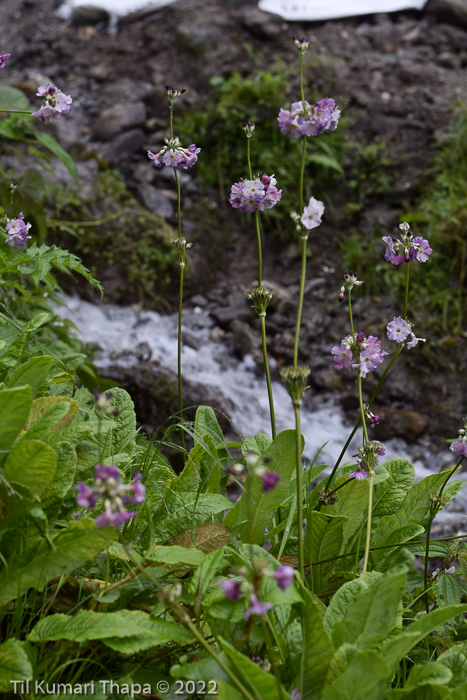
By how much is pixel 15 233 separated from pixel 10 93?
4.93 ft

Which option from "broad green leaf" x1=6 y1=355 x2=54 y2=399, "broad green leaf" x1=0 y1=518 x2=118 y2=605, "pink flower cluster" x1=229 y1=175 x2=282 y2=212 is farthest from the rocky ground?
"broad green leaf" x1=0 y1=518 x2=118 y2=605

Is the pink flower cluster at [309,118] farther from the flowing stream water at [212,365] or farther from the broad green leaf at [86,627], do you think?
the flowing stream water at [212,365]

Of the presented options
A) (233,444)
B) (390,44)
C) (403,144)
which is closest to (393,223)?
(403,144)

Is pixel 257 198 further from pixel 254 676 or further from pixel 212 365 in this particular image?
pixel 212 365

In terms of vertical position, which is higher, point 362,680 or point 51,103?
point 51,103

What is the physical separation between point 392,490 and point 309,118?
3.51 feet

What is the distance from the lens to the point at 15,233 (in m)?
1.86

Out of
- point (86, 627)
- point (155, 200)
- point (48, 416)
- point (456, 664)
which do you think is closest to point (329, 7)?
point (155, 200)

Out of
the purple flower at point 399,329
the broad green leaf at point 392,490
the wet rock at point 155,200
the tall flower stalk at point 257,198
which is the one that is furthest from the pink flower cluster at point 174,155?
the wet rock at point 155,200

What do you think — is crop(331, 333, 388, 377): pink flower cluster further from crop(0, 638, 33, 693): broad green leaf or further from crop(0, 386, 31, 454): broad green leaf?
crop(0, 638, 33, 693): broad green leaf

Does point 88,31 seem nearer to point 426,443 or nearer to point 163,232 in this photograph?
point 163,232

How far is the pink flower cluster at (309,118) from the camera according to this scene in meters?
1.30

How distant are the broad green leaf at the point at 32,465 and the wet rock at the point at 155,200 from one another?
3492 millimetres

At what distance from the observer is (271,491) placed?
164cm
